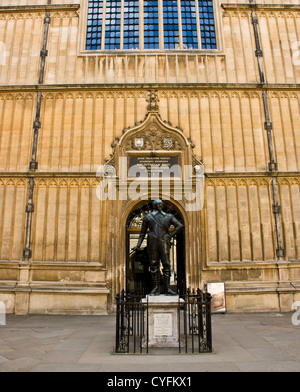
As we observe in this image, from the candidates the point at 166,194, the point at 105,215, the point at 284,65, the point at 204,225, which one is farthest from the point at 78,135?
the point at 284,65

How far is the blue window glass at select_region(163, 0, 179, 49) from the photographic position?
1329cm

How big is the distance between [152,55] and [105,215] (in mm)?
7144

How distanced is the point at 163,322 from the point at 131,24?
42.2 ft

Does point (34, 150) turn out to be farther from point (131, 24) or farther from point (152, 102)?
point (131, 24)

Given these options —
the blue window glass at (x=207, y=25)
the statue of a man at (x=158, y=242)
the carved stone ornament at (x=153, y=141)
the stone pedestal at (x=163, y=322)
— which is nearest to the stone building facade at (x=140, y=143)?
the carved stone ornament at (x=153, y=141)

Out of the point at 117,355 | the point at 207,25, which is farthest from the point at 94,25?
the point at 117,355

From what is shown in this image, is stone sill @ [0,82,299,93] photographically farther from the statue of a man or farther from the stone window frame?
the statue of a man

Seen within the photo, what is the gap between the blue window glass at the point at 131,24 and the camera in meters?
13.3

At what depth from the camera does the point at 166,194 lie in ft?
37.5

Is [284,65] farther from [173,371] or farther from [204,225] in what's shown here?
[173,371]

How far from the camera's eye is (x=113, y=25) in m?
13.6

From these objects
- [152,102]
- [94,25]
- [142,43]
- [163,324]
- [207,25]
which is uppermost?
[94,25]

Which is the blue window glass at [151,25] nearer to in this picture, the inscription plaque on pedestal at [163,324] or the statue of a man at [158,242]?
the statue of a man at [158,242]

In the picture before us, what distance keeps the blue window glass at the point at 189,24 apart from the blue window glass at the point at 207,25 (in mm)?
315
